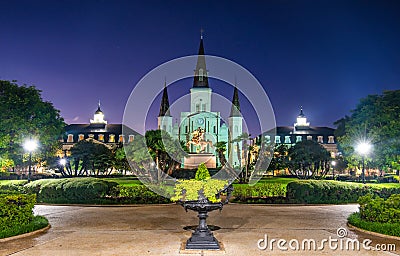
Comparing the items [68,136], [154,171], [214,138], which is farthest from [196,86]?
[154,171]

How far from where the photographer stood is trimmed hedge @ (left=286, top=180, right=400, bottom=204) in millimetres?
25969

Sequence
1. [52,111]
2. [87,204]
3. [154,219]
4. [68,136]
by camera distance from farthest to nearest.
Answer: [68,136]
[52,111]
[87,204]
[154,219]

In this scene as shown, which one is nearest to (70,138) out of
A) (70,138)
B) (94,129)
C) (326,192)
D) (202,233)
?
(70,138)

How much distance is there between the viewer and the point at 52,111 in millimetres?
39531

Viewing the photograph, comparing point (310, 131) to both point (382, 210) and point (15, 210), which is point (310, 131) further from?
point (15, 210)

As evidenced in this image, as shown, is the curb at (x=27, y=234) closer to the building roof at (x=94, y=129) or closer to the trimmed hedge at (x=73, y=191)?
the trimmed hedge at (x=73, y=191)

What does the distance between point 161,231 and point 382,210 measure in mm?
8197

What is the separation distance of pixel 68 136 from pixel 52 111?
3587 inches

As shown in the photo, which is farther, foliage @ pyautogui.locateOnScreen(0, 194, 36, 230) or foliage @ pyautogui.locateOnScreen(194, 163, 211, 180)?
foliage @ pyautogui.locateOnScreen(0, 194, 36, 230)

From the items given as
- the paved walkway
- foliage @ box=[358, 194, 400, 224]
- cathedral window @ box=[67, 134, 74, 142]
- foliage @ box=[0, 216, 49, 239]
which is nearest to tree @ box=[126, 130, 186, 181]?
the paved walkway

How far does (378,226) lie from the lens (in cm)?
1443

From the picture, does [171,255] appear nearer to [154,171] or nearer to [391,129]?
[391,129]

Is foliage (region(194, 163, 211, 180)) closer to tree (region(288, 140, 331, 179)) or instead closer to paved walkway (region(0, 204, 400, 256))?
paved walkway (region(0, 204, 400, 256))

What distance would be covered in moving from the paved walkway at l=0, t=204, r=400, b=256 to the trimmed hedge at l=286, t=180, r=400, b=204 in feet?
12.2
